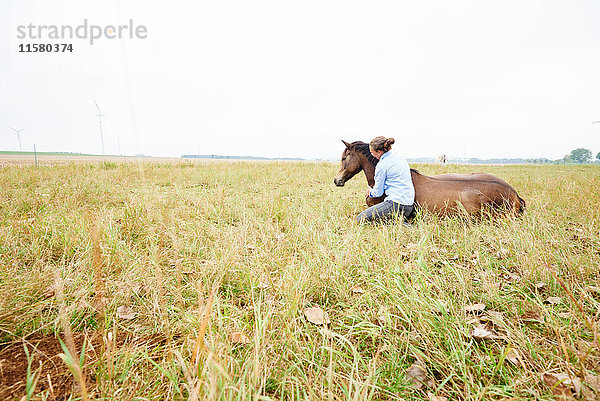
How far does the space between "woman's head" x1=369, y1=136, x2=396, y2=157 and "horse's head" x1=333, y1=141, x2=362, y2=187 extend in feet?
2.53

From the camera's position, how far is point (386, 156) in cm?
444

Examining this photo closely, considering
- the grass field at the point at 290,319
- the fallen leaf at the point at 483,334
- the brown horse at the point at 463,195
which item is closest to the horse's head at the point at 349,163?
the brown horse at the point at 463,195

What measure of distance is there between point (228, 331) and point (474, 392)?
123cm

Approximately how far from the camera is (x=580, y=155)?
11481cm

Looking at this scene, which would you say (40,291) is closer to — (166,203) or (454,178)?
(166,203)

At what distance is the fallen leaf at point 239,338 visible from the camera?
1411 mm

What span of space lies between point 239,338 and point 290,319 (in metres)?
0.31

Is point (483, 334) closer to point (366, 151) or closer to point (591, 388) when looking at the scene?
point (591, 388)

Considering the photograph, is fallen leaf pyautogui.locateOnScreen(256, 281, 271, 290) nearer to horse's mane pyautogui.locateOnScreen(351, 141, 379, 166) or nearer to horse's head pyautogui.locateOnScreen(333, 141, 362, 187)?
horse's head pyautogui.locateOnScreen(333, 141, 362, 187)

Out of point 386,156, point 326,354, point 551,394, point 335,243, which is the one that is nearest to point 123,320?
point 326,354

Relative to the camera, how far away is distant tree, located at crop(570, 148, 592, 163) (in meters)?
115

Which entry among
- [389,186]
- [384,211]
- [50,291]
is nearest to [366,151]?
[389,186]

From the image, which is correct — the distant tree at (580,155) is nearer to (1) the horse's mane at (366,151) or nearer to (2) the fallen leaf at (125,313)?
(1) the horse's mane at (366,151)

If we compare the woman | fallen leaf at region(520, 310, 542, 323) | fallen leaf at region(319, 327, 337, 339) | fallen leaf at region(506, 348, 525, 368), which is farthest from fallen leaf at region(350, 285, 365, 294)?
the woman
